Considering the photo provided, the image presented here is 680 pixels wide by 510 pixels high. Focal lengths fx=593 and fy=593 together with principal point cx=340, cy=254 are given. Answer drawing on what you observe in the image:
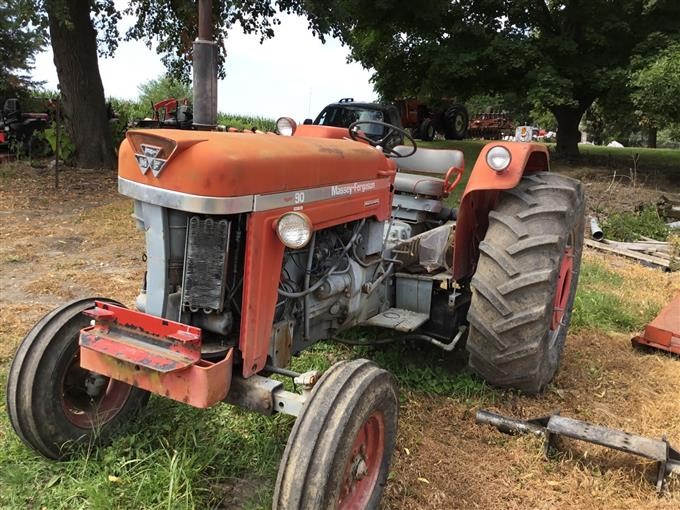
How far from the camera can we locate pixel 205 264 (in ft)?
6.93

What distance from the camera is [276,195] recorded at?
7.25 ft

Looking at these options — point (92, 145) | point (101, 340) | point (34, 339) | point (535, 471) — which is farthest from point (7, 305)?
point (92, 145)

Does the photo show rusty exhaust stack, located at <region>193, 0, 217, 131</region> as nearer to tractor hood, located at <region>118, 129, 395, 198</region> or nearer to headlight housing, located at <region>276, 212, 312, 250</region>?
tractor hood, located at <region>118, 129, 395, 198</region>

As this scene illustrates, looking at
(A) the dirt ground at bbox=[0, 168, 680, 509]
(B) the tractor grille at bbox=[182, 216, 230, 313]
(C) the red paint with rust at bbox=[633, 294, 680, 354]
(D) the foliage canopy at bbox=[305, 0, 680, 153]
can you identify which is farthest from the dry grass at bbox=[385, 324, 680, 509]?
(D) the foliage canopy at bbox=[305, 0, 680, 153]

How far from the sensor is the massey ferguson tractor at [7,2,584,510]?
6.61ft

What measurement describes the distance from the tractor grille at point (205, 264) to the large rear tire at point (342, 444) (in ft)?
1.61

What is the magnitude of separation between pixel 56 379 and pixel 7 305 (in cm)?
243

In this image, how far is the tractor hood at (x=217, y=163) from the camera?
199 centimetres

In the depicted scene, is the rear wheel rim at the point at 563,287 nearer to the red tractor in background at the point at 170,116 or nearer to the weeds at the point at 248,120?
the red tractor in background at the point at 170,116

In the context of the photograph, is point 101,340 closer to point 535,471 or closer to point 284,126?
point 284,126

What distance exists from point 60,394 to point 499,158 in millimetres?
2318

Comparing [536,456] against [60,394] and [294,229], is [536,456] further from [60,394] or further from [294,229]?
[60,394]

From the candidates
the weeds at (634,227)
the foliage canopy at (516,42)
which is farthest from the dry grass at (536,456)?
the foliage canopy at (516,42)

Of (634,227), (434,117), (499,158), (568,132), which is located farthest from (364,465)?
(434,117)
